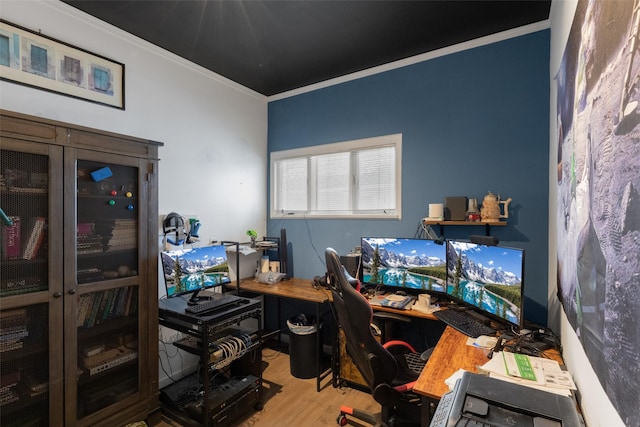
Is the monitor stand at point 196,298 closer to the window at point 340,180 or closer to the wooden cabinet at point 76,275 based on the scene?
the wooden cabinet at point 76,275

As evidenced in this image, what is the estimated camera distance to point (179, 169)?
275cm

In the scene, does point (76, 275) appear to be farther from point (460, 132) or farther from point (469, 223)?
point (460, 132)

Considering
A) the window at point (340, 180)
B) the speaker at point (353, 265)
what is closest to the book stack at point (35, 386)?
the speaker at point (353, 265)

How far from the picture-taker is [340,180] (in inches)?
129

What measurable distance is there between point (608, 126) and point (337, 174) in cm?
263

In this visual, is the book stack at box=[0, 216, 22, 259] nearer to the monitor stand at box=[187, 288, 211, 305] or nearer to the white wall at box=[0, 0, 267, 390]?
the white wall at box=[0, 0, 267, 390]

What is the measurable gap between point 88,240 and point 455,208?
2604 millimetres

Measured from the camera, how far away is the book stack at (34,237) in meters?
1.66

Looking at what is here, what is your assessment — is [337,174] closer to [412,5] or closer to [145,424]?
[412,5]

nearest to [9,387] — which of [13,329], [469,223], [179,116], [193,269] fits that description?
[13,329]

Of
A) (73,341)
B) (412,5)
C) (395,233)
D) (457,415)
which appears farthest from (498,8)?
(73,341)

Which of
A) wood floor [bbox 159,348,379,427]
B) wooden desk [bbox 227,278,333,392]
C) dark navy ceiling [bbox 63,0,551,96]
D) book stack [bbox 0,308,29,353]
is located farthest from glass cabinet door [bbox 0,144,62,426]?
wooden desk [bbox 227,278,333,392]

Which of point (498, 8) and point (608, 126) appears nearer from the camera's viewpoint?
point (608, 126)

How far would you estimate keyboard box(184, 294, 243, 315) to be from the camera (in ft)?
6.95
